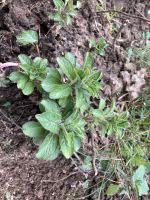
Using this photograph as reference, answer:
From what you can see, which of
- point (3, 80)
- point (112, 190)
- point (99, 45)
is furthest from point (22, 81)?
point (112, 190)

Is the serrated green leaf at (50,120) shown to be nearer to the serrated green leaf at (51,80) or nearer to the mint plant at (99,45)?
the serrated green leaf at (51,80)

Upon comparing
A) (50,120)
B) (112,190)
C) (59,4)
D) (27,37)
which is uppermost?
(59,4)

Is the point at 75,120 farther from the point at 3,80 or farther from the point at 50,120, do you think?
the point at 3,80

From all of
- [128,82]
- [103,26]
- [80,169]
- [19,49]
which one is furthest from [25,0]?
[80,169]

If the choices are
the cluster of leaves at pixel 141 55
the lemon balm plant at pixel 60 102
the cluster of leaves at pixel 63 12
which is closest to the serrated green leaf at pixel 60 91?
the lemon balm plant at pixel 60 102

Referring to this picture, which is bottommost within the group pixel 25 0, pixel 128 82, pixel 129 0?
pixel 128 82

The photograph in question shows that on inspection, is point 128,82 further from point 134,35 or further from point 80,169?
point 80,169
